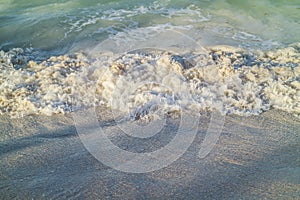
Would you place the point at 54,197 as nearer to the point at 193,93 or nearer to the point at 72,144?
the point at 72,144

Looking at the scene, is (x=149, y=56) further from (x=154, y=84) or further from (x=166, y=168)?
(x=166, y=168)

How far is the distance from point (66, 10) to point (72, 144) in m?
5.16

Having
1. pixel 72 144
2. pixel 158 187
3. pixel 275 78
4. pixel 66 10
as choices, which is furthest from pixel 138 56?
pixel 66 10

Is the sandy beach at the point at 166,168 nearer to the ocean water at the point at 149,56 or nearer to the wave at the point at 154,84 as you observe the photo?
the wave at the point at 154,84

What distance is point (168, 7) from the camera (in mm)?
7555

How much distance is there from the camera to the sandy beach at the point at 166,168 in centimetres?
227

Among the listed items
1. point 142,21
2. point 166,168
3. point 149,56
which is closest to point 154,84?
point 149,56

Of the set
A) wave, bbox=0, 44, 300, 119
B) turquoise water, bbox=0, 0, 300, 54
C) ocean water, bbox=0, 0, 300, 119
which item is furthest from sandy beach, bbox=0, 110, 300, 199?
turquoise water, bbox=0, 0, 300, 54

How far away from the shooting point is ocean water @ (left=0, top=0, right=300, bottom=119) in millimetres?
3906

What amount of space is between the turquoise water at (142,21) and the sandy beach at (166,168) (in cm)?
276

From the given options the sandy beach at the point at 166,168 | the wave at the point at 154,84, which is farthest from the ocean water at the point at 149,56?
the sandy beach at the point at 166,168

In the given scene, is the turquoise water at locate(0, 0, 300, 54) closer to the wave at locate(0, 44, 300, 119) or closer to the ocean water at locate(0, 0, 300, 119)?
the ocean water at locate(0, 0, 300, 119)

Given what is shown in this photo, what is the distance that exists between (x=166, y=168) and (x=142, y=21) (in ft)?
15.7

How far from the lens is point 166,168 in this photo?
2.60m
